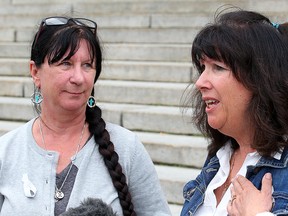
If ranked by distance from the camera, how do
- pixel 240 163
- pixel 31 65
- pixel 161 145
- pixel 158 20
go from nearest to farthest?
pixel 240 163, pixel 31 65, pixel 161 145, pixel 158 20

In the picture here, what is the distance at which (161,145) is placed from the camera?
199 inches

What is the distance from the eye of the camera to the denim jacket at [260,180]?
1.94 metres

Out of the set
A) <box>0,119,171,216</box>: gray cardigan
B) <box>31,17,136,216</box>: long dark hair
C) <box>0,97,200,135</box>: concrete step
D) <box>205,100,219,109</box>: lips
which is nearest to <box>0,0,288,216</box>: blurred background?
<box>0,97,200,135</box>: concrete step

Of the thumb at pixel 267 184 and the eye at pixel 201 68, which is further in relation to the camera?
the eye at pixel 201 68

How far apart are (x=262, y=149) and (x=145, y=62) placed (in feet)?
15.8

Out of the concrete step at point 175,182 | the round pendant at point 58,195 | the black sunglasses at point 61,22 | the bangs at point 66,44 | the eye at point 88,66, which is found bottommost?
the concrete step at point 175,182

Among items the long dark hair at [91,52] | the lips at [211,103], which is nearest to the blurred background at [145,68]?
the long dark hair at [91,52]

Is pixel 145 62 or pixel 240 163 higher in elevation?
pixel 240 163

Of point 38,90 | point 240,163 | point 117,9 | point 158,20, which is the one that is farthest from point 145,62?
point 240,163

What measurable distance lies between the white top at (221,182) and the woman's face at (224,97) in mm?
115

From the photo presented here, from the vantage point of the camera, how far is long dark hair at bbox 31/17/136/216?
2533 millimetres

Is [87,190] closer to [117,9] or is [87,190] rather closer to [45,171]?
[45,171]

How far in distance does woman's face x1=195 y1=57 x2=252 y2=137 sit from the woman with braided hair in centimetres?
60

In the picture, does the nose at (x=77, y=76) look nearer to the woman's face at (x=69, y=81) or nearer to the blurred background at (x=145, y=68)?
the woman's face at (x=69, y=81)
